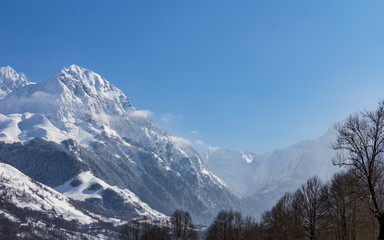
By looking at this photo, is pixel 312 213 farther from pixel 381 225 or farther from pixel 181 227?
pixel 181 227

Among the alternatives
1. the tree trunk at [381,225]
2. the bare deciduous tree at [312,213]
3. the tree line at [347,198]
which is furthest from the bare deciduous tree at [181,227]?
the tree trunk at [381,225]

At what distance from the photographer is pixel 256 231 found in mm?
118875

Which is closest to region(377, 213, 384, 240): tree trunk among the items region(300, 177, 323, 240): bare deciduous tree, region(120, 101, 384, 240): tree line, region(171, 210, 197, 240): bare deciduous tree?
region(120, 101, 384, 240): tree line

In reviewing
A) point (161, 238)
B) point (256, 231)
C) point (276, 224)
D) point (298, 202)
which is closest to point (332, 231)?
point (298, 202)

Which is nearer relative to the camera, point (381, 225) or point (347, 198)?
point (381, 225)

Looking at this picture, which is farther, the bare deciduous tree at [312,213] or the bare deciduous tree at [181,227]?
the bare deciduous tree at [181,227]

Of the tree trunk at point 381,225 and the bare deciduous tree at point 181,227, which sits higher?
the bare deciduous tree at point 181,227

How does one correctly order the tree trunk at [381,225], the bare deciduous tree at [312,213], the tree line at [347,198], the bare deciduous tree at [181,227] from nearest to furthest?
1. the tree trunk at [381,225]
2. the tree line at [347,198]
3. the bare deciduous tree at [312,213]
4. the bare deciduous tree at [181,227]

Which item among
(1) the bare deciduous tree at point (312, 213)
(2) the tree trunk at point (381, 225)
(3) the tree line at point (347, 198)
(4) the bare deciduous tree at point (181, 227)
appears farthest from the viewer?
(4) the bare deciduous tree at point (181, 227)

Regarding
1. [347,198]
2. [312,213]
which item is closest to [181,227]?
[312,213]

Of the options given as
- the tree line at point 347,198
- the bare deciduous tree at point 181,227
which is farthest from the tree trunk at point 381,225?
the bare deciduous tree at point 181,227

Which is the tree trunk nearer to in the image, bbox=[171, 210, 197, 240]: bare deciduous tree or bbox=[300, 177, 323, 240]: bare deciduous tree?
bbox=[300, 177, 323, 240]: bare deciduous tree

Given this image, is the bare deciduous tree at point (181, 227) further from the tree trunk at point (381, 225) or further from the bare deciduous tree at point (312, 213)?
the tree trunk at point (381, 225)

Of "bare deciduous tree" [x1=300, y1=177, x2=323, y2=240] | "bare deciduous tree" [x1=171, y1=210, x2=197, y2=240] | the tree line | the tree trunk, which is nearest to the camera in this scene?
the tree trunk
